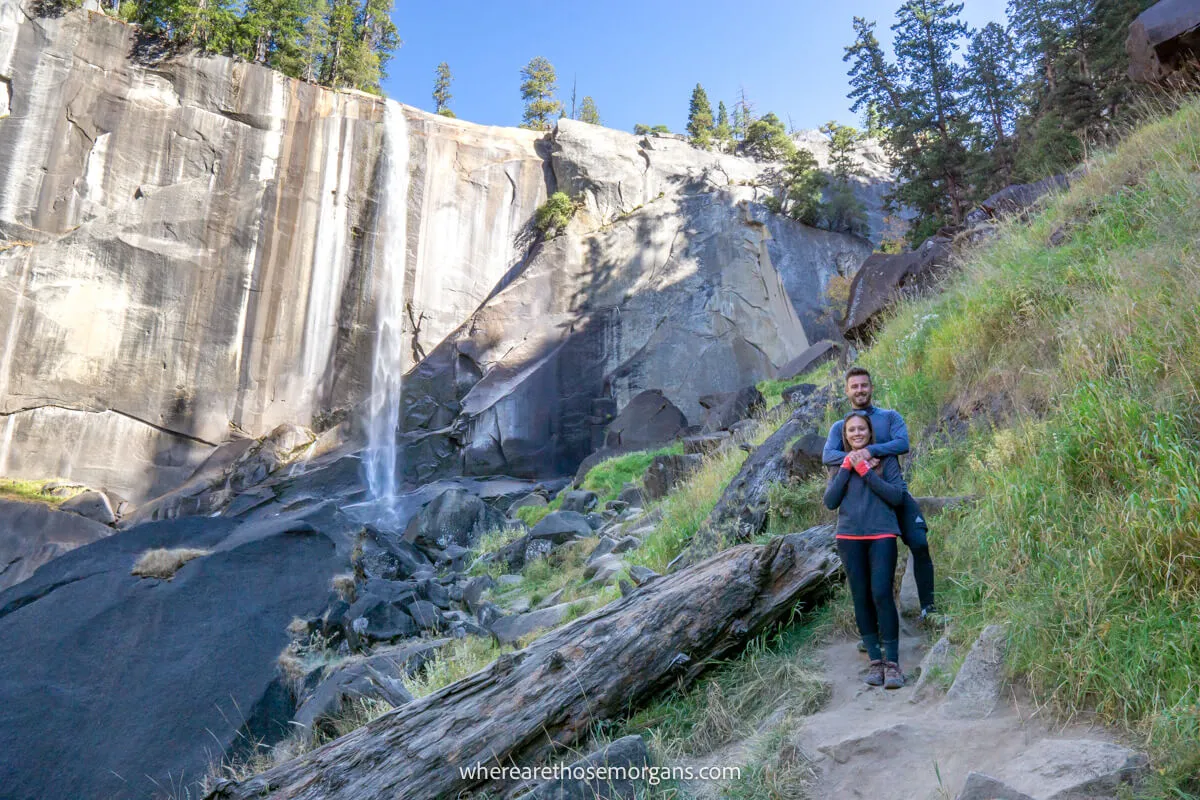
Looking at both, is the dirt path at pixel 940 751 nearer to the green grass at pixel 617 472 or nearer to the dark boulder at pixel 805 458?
the dark boulder at pixel 805 458

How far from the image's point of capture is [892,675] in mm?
3982

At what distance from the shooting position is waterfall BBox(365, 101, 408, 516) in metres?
27.7

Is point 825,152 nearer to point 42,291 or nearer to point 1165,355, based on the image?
point 42,291

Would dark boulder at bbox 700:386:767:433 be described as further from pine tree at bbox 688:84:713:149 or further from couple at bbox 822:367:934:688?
pine tree at bbox 688:84:713:149

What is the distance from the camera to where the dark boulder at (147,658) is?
20.2ft

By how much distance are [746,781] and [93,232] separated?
31.3 metres

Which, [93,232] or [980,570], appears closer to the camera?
[980,570]

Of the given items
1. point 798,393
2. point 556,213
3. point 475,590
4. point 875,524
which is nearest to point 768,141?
point 556,213

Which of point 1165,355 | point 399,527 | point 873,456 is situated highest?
point 1165,355

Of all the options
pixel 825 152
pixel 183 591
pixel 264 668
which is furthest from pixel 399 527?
pixel 825 152

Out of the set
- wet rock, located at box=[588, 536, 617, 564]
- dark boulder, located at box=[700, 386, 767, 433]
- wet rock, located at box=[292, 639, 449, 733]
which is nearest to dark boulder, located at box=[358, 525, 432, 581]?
wet rock, located at box=[588, 536, 617, 564]

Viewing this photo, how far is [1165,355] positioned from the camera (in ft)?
14.5

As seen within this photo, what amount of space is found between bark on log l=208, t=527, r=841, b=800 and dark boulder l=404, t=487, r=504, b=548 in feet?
35.0

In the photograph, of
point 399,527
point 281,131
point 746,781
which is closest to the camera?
point 746,781
